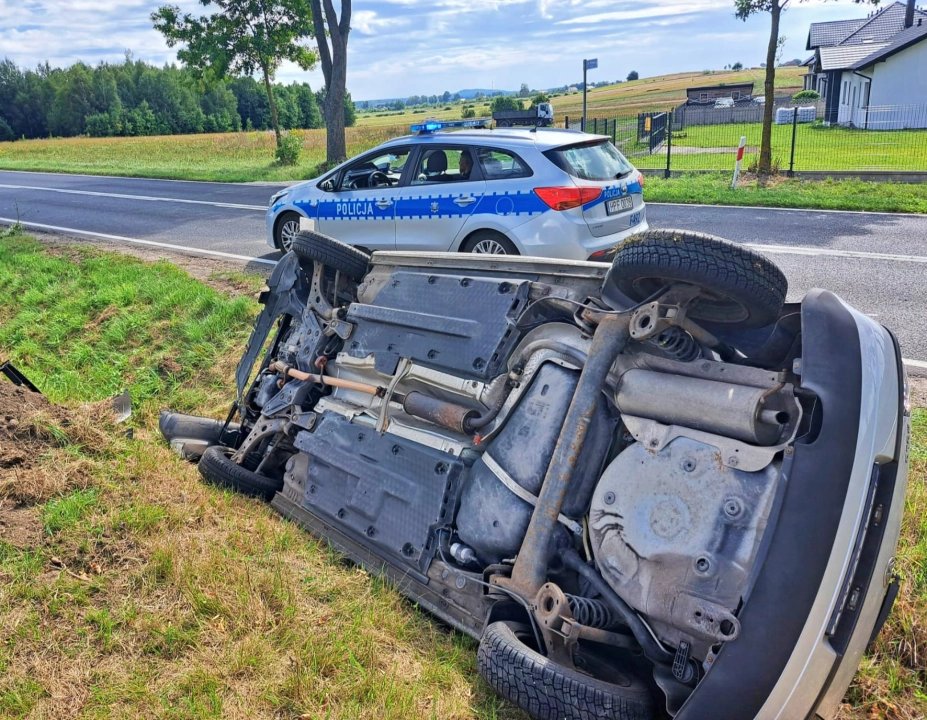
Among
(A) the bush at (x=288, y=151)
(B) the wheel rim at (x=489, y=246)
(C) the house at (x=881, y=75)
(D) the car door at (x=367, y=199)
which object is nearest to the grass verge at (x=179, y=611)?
(B) the wheel rim at (x=489, y=246)

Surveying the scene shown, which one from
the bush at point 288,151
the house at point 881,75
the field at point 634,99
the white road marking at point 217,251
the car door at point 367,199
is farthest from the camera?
the field at point 634,99

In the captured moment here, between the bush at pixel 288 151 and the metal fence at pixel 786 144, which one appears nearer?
the metal fence at pixel 786 144

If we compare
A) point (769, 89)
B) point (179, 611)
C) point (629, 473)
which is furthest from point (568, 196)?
point (769, 89)

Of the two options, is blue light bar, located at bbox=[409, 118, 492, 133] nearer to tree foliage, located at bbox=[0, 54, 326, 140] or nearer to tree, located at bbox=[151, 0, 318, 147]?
tree, located at bbox=[151, 0, 318, 147]

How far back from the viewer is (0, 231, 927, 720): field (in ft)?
8.61

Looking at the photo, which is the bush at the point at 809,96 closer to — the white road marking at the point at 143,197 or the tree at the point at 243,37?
the tree at the point at 243,37

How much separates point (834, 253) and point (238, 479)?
7331 mm

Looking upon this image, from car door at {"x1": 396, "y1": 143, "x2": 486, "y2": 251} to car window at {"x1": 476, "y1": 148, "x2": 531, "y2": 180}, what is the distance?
0.09m

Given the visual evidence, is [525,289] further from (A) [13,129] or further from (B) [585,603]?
(A) [13,129]

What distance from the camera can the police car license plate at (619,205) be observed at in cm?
715

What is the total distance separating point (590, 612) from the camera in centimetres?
255

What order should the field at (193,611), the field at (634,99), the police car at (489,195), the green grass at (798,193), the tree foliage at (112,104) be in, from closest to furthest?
1. the field at (193,611)
2. the police car at (489,195)
3. the green grass at (798,193)
4. the field at (634,99)
5. the tree foliage at (112,104)

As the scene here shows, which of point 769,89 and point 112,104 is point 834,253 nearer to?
point 769,89

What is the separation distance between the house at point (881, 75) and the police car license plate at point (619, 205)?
2125 cm
